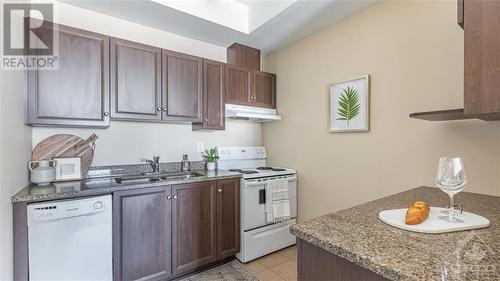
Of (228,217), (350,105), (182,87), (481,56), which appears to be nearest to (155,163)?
(182,87)

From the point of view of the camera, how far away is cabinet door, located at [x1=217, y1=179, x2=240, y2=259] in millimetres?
2299

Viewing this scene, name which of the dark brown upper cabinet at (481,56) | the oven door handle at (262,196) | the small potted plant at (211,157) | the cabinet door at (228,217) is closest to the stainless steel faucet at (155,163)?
the small potted plant at (211,157)

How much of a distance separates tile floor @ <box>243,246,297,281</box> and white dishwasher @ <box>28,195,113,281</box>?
1.25 metres

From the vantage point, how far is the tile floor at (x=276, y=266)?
2.17m

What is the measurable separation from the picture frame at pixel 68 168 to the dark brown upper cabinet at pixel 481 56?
254 cm

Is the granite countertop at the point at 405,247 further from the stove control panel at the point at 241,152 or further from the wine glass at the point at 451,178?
the stove control panel at the point at 241,152

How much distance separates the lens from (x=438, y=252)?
0.68 m

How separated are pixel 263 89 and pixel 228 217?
1.64m

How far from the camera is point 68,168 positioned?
1928 mm

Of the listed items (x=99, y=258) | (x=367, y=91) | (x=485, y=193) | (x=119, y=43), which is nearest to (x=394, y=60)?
(x=367, y=91)

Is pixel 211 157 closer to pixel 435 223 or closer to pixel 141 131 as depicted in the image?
pixel 141 131

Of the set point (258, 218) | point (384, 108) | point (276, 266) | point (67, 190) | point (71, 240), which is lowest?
point (276, 266)

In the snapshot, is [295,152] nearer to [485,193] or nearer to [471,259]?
[485,193]

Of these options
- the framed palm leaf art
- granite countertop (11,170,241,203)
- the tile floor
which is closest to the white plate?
the framed palm leaf art
